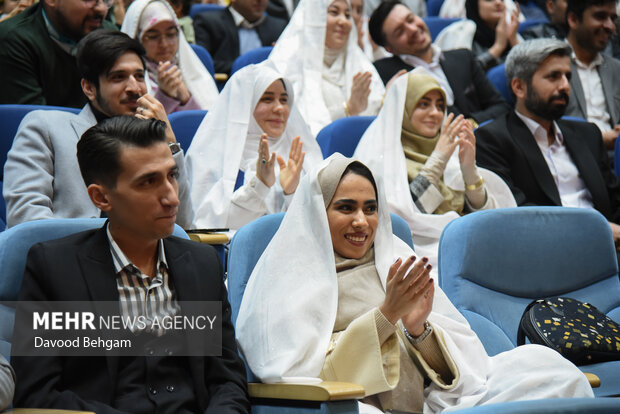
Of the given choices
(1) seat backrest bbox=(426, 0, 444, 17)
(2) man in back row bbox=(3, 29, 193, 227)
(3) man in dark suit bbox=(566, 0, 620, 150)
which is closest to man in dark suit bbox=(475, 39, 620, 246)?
(3) man in dark suit bbox=(566, 0, 620, 150)

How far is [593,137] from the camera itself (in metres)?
4.37

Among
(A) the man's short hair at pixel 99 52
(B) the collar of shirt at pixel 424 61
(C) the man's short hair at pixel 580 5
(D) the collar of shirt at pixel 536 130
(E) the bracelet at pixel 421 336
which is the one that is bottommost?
(D) the collar of shirt at pixel 536 130

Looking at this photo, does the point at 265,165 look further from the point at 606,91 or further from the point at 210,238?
the point at 606,91

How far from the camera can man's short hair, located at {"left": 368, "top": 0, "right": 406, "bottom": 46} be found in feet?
17.7

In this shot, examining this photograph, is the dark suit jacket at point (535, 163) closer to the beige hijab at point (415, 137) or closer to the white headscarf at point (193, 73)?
the beige hijab at point (415, 137)

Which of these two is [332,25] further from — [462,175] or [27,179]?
[27,179]

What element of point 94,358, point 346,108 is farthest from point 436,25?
point 94,358

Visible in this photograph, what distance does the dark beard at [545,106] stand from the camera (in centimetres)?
420

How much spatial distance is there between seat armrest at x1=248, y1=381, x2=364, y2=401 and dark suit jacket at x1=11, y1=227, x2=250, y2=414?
6 centimetres

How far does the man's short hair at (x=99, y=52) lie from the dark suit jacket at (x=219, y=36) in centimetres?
236

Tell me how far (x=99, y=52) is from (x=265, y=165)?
79cm

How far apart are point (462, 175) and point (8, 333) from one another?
2.25 m

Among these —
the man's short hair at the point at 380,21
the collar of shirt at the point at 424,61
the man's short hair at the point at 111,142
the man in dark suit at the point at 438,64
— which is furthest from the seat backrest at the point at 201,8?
the man's short hair at the point at 111,142

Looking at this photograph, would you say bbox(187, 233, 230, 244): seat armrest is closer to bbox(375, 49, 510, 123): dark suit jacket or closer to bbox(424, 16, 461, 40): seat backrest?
bbox(375, 49, 510, 123): dark suit jacket
